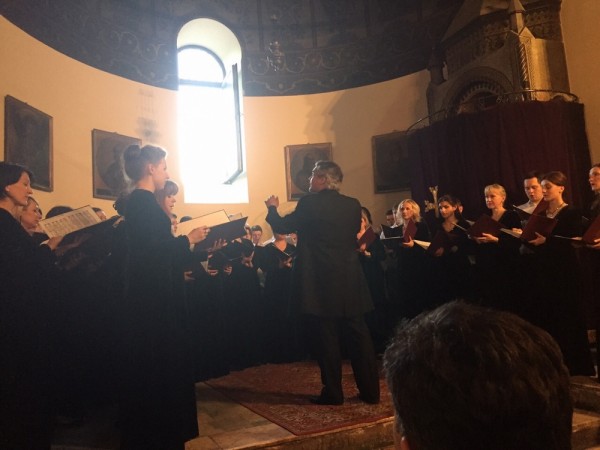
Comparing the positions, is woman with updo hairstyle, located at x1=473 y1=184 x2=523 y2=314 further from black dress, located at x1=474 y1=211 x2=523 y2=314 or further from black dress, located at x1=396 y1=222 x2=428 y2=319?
black dress, located at x1=396 y1=222 x2=428 y2=319

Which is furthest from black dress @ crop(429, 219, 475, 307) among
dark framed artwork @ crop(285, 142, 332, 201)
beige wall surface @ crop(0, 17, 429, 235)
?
dark framed artwork @ crop(285, 142, 332, 201)

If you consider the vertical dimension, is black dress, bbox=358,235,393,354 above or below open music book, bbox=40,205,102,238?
below

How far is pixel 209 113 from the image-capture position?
10641 millimetres

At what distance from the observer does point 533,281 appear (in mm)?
4352

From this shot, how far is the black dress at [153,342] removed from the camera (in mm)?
2707

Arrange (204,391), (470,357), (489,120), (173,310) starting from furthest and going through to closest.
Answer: (489,120), (204,391), (173,310), (470,357)

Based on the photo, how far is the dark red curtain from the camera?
7168 millimetres

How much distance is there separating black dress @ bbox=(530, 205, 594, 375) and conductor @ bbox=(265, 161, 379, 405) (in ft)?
5.26

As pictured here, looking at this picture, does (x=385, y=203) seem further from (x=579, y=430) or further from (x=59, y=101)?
(x=579, y=430)

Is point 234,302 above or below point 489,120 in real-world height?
below

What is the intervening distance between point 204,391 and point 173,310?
2136 mm

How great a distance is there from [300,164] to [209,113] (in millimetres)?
2271

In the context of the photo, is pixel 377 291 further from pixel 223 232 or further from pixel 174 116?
pixel 174 116

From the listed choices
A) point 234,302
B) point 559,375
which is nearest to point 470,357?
point 559,375
